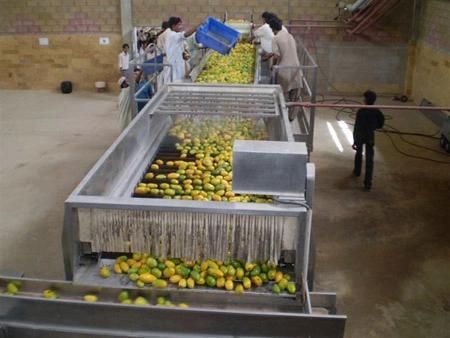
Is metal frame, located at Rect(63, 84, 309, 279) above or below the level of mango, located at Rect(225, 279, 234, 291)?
above

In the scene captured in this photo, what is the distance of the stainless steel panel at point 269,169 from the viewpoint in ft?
6.97

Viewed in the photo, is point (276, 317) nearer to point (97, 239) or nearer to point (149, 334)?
point (149, 334)

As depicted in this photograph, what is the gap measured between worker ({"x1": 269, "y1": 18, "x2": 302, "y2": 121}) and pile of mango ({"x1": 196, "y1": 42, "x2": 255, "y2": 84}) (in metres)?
0.37

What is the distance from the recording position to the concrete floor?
3809mm

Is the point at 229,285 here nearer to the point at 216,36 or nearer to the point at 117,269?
the point at 117,269

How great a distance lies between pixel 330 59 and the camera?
425 inches

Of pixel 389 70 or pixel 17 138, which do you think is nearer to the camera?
pixel 17 138

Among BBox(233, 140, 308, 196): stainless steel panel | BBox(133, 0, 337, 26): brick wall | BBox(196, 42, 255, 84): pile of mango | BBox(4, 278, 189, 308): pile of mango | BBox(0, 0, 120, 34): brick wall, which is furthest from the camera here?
BBox(0, 0, 120, 34): brick wall

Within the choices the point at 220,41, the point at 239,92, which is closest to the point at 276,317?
the point at 239,92

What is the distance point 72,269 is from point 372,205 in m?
3.93

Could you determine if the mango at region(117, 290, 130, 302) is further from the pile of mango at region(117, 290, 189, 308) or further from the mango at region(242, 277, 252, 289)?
the mango at region(242, 277, 252, 289)

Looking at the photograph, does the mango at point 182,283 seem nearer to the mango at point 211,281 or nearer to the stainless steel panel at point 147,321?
the mango at point 211,281

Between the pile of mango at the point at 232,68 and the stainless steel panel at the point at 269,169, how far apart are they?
3748mm

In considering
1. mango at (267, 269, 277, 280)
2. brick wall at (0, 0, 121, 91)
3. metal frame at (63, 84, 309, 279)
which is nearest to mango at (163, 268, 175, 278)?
metal frame at (63, 84, 309, 279)
